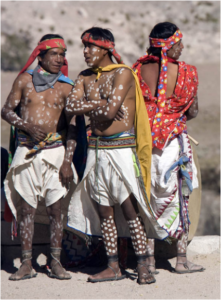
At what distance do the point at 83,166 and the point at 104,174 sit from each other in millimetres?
411

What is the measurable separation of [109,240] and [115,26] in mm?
25782

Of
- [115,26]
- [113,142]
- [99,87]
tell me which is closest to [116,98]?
[99,87]

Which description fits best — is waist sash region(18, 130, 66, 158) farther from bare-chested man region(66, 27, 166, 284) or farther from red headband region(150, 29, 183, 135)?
red headband region(150, 29, 183, 135)

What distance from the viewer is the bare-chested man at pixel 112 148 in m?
4.24

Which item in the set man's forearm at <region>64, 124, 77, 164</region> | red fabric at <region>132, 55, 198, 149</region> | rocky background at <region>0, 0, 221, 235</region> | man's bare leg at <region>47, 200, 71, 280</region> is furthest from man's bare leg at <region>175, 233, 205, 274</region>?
rocky background at <region>0, 0, 221, 235</region>

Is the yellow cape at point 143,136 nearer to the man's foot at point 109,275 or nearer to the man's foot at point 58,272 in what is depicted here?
the man's foot at point 109,275

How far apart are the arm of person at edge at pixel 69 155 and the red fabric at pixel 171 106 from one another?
27.0 inches

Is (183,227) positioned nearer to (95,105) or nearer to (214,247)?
(214,247)

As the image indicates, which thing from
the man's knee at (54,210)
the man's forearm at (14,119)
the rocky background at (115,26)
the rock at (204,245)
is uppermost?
the rocky background at (115,26)

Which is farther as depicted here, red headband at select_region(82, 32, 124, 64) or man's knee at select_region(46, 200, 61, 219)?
man's knee at select_region(46, 200, 61, 219)

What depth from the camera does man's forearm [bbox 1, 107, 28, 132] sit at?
4316 millimetres

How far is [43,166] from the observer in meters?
4.42

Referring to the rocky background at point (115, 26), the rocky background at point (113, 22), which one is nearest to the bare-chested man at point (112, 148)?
the rocky background at point (115, 26)

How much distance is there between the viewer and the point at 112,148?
425 cm
